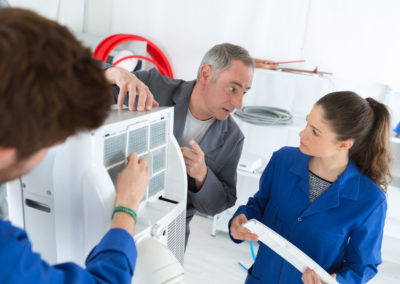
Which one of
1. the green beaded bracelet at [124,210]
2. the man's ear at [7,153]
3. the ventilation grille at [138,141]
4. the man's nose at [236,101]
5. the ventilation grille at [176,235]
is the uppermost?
the man's ear at [7,153]

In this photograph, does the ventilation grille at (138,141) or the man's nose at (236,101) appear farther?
the man's nose at (236,101)

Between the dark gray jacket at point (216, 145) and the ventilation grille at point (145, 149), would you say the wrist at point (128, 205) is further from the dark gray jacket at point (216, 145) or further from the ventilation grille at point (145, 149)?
the dark gray jacket at point (216, 145)

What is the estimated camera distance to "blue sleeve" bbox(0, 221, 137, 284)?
47 centimetres

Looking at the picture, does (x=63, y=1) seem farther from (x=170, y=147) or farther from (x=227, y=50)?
(x=170, y=147)

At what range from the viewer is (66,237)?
739mm

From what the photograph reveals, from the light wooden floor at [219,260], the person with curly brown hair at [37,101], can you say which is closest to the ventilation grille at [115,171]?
the person with curly brown hair at [37,101]

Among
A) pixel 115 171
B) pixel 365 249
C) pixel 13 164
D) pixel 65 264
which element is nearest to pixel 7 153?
pixel 13 164

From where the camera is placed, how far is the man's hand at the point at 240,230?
1.18 metres

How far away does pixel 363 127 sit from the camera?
3.91ft

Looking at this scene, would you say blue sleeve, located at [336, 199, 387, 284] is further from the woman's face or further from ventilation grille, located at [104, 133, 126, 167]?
ventilation grille, located at [104, 133, 126, 167]

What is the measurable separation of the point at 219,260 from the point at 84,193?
2027 mm

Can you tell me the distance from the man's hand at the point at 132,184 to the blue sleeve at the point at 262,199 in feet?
2.19

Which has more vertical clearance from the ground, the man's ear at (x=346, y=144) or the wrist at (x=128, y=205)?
the wrist at (x=128, y=205)

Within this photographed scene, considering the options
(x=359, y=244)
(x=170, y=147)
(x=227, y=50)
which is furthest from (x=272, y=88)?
(x=170, y=147)
